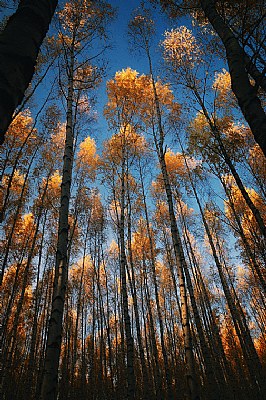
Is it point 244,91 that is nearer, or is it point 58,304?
point 244,91

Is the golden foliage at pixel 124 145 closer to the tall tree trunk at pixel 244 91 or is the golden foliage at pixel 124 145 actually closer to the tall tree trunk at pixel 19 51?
the tall tree trunk at pixel 244 91

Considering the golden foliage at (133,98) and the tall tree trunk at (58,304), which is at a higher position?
the golden foliage at (133,98)

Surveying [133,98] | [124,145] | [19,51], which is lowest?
[19,51]

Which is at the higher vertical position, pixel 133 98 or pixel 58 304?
pixel 133 98

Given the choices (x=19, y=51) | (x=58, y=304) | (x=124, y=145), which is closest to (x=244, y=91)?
(x=19, y=51)

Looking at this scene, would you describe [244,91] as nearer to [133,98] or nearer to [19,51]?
[19,51]

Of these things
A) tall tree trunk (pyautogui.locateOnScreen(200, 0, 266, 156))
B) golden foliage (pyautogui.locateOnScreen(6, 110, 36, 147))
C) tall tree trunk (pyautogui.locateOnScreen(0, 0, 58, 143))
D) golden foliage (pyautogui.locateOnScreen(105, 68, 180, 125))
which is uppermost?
golden foliage (pyautogui.locateOnScreen(105, 68, 180, 125))

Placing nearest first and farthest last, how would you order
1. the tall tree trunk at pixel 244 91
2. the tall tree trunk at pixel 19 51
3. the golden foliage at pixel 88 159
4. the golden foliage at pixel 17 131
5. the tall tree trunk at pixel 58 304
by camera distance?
the tall tree trunk at pixel 19 51
the tall tree trunk at pixel 244 91
the tall tree trunk at pixel 58 304
the golden foliage at pixel 17 131
the golden foliage at pixel 88 159

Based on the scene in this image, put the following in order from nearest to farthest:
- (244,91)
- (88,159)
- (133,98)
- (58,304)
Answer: (244,91) → (58,304) → (133,98) → (88,159)

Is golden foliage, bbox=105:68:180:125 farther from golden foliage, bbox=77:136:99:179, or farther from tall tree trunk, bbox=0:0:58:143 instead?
tall tree trunk, bbox=0:0:58:143

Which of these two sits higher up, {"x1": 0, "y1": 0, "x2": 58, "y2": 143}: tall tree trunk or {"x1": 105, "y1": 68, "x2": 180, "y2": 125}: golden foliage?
{"x1": 105, "y1": 68, "x2": 180, "y2": 125}: golden foliage

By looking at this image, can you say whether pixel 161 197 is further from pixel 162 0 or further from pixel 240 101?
pixel 240 101

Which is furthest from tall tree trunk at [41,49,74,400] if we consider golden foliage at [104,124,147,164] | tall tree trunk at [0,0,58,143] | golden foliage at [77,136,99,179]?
golden foliage at [77,136,99,179]

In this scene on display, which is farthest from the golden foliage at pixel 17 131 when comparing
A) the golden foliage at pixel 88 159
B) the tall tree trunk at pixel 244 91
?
the tall tree trunk at pixel 244 91
